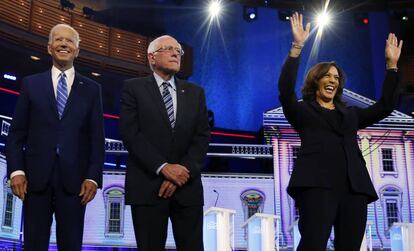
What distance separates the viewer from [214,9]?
1648cm

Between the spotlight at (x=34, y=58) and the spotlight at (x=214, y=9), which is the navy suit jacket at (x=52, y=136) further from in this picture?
the spotlight at (x=214, y=9)

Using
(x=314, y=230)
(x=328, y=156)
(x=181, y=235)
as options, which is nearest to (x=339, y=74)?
(x=328, y=156)

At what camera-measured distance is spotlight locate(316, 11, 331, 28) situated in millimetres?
15812

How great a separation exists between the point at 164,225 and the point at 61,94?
947mm

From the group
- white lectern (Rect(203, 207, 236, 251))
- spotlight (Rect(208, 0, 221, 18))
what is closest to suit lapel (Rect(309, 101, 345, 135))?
white lectern (Rect(203, 207, 236, 251))

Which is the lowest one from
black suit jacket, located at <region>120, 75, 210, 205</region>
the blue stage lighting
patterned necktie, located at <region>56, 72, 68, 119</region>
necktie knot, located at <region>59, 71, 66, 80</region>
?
black suit jacket, located at <region>120, 75, 210, 205</region>

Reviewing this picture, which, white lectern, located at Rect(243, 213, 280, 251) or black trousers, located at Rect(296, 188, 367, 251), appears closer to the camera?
black trousers, located at Rect(296, 188, 367, 251)

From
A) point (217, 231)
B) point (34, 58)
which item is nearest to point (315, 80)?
point (217, 231)

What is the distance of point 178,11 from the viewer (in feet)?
54.1

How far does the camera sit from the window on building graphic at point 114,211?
45.1 feet

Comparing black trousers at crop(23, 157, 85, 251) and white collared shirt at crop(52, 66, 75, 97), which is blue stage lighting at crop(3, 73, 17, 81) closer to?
white collared shirt at crop(52, 66, 75, 97)

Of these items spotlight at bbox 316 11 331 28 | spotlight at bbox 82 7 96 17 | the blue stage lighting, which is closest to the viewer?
the blue stage lighting

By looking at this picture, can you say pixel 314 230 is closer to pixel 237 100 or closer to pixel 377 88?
pixel 237 100

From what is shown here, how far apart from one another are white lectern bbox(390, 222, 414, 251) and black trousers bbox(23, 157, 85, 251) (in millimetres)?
7353
